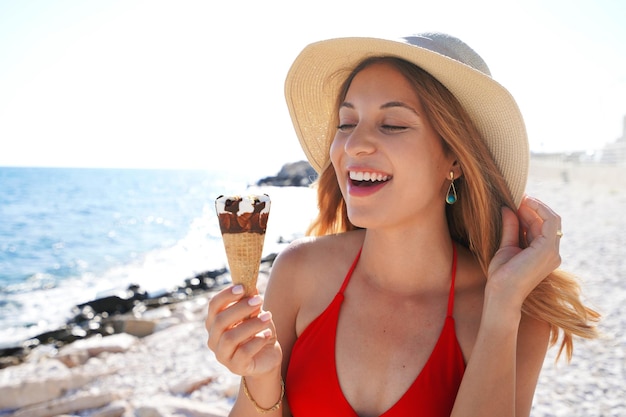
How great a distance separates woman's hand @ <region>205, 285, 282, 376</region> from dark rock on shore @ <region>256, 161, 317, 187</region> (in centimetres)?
5811

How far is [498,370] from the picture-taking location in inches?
89.3

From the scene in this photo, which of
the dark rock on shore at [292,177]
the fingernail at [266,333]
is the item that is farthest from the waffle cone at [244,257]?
the dark rock on shore at [292,177]

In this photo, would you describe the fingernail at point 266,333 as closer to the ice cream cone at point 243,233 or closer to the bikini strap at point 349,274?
the ice cream cone at point 243,233

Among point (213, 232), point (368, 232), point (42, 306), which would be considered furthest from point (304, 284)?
point (213, 232)

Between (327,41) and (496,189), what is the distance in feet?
3.87

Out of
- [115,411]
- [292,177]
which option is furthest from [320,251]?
[292,177]

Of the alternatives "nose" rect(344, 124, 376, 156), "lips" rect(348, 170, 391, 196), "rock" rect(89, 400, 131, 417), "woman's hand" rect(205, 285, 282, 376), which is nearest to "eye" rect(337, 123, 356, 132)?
"nose" rect(344, 124, 376, 156)

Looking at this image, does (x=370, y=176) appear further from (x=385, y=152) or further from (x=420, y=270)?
(x=420, y=270)

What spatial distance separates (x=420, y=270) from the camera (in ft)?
9.34

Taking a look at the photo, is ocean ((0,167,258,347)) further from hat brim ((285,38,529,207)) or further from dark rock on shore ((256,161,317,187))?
dark rock on shore ((256,161,317,187))

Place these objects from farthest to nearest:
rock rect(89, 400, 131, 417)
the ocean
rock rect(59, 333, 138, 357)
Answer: the ocean → rock rect(59, 333, 138, 357) → rock rect(89, 400, 131, 417)

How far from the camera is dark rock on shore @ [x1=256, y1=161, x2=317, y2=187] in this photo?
6412cm

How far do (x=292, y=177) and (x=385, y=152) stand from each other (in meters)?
65.9

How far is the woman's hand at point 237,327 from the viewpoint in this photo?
1969 millimetres
